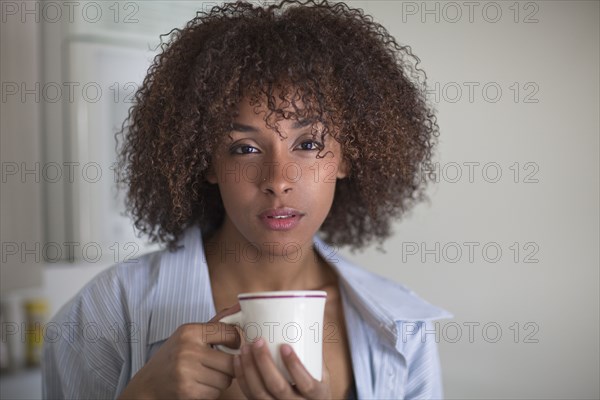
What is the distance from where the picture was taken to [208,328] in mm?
849

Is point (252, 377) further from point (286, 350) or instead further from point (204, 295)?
point (204, 295)

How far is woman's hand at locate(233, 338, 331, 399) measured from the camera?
786 millimetres

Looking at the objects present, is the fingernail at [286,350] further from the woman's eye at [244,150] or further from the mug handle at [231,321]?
the woman's eye at [244,150]

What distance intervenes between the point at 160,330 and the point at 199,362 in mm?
249

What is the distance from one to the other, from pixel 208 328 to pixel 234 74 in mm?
397

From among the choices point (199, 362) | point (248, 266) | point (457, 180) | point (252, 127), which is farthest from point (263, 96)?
point (457, 180)

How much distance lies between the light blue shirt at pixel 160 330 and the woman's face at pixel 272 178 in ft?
0.58

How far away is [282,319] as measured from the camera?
79 cm

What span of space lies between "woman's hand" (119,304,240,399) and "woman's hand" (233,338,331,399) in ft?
0.10

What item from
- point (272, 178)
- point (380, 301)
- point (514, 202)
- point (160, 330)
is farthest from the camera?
point (514, 202)

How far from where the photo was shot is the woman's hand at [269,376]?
786 mm

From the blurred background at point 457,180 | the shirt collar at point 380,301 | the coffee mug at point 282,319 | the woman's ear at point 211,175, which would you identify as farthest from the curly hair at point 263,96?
the blurred background at point 457,180

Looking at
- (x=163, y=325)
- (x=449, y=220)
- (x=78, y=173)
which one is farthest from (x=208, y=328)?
(x=78, y=173)

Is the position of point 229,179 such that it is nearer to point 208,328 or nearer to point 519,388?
point 208,328
